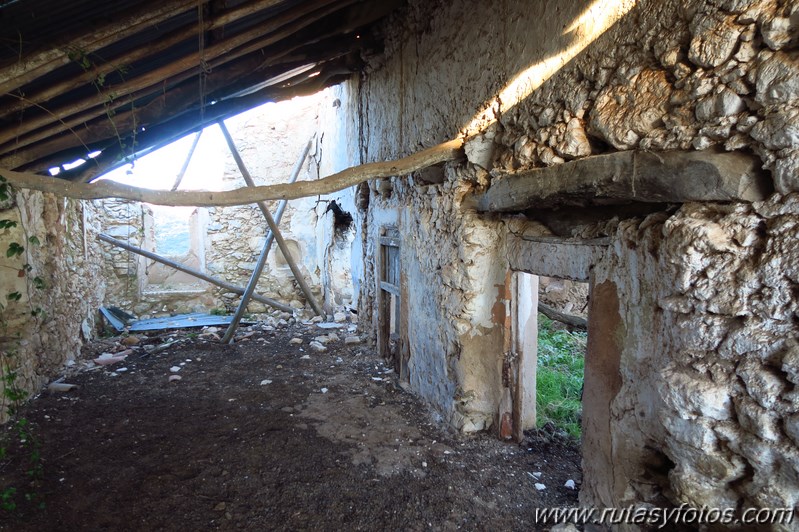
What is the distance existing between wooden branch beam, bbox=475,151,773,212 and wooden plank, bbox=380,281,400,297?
2.66 m

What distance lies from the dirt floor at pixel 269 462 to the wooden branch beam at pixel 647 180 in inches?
74.0

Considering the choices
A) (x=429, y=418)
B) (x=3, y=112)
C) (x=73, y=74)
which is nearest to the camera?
(x=3, y=112)

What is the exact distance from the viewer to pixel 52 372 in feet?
16.4

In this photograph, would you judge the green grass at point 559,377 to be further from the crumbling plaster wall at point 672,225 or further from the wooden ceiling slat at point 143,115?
the wooden ceiling slat at point 143,115

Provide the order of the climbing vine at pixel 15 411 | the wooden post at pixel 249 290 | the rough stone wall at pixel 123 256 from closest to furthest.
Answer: the climbing vine at pixel 15 411
the wooden post at pixel 249 290
the rough stone wall at pixel 123 256

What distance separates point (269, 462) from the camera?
334 centimetres

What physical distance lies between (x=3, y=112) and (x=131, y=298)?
6.43 metres

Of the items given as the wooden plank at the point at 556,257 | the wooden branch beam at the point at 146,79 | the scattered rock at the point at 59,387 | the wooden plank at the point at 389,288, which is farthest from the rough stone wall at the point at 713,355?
the scattered rock at the point at 59,387

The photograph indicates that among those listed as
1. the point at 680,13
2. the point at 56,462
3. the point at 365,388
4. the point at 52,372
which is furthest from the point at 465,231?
the point at 52,372

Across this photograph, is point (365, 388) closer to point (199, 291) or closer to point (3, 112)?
point (3, 112)

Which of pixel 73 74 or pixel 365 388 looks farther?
pixel 365 388

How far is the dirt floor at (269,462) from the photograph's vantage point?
2.71 m

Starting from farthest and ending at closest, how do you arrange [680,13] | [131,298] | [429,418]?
[131,298] → [429,418] → [680,13]

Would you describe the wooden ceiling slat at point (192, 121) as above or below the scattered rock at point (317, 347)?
above
